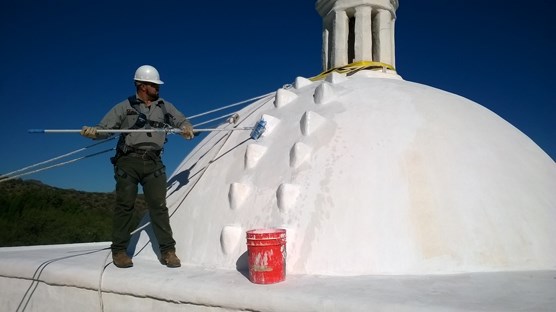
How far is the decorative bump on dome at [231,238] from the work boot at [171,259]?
489 mm

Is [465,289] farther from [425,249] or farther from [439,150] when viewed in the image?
[439,150]

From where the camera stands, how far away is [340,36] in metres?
7.55

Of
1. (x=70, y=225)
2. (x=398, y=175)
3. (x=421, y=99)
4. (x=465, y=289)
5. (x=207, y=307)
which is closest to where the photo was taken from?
(x=465, y=289)

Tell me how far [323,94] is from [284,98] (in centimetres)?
61

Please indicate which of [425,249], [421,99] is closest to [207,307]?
[425,249]

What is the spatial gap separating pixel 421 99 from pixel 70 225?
17.9 meters

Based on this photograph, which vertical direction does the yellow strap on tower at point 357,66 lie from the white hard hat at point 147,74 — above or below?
above

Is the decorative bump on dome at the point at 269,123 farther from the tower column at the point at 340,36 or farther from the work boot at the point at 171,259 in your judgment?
the tower column at the point at 340,36

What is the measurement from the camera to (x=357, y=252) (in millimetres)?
3613

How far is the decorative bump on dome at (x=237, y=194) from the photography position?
4301 mm

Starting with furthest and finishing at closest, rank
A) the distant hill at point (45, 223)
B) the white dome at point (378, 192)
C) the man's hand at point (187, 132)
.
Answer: the distant hill at point (45, 223) → the man's hand at point (187, 132) → the white dome at point (378, 192)

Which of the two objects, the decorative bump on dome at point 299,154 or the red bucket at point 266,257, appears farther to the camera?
the decorative bump on dome at point 299,154

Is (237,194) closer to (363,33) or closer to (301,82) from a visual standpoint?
(301,82)

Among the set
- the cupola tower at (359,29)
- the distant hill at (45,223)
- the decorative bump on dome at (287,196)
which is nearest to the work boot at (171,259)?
the decorative bump on dome at (287,196)
